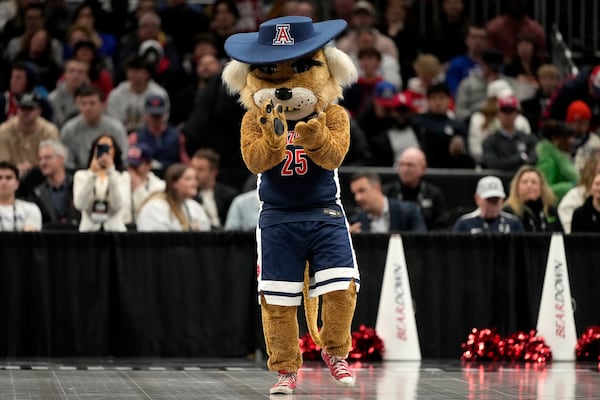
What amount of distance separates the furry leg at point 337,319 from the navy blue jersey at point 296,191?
513mm

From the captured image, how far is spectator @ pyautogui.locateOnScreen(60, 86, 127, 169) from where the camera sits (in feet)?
49.9

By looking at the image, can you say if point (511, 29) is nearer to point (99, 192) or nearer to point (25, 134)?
point (25, 134)

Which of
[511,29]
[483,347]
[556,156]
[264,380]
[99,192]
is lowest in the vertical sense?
[264,380]

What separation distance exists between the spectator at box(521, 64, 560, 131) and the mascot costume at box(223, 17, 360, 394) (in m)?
9.27

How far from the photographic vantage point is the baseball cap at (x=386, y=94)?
16562mm

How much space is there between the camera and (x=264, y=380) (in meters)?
10.1

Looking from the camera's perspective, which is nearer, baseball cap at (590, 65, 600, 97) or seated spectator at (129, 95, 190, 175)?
seated spectator at (129, 95, 190, 175)

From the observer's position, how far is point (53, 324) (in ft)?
40.5

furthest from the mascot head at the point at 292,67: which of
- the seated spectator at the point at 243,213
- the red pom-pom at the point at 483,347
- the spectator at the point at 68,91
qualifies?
the spectator at the point at 68,91

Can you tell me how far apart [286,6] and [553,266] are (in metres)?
7.15

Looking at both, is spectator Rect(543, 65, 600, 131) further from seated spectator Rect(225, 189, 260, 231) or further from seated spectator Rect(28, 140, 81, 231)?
seated spectator Rect(28, 140, 81, 231)

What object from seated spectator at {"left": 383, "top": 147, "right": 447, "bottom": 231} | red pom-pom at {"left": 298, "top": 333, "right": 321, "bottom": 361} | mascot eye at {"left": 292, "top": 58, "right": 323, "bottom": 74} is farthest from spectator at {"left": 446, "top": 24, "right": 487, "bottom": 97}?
mascot eye at {"left": 292, "top": 58, "right": 323, "bottom": 74}

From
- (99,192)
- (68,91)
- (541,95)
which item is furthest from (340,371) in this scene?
(541,95)

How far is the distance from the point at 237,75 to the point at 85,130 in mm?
6283
